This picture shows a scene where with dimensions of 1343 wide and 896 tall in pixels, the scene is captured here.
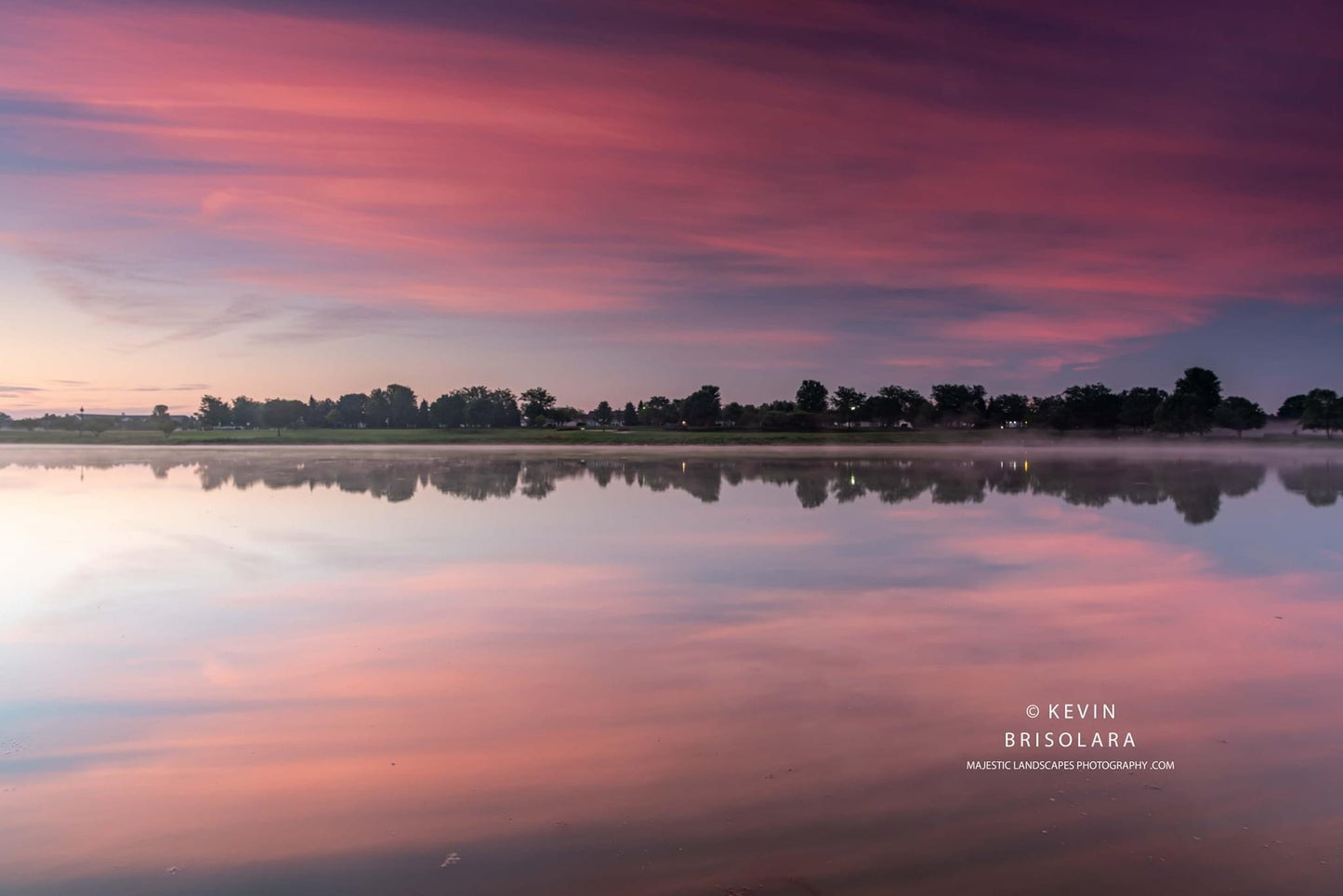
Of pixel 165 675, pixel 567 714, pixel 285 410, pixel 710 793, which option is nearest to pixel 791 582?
pixel 567 714

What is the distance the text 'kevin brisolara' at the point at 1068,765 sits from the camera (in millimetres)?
7305

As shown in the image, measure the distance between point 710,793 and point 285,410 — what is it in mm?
194424

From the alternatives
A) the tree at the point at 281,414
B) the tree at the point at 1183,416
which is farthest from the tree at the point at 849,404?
the tree at the point at 281,414

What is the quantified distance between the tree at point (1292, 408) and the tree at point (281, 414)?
8215 inches

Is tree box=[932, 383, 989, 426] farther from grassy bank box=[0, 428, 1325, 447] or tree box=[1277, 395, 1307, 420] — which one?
tree box=[1277, 395, 1307, 420]

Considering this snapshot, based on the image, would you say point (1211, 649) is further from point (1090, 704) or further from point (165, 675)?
point (165, 675)

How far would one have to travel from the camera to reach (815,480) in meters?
39.8

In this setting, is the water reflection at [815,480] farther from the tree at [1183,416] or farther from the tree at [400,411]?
the tree at [400,411]

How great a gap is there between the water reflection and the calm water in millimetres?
12011

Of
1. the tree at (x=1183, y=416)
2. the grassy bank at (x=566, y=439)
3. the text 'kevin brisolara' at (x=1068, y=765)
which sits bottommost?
the text 'kevin brisolara' at (x=1068, y=765)

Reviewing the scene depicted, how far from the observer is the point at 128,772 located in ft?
23.8

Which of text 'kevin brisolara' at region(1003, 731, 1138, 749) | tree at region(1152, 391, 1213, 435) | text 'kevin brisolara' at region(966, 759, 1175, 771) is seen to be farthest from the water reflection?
tree at region(1152, 391, 1213, 435)

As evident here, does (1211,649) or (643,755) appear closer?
(643,755)

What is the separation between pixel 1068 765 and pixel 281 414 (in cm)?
19379
